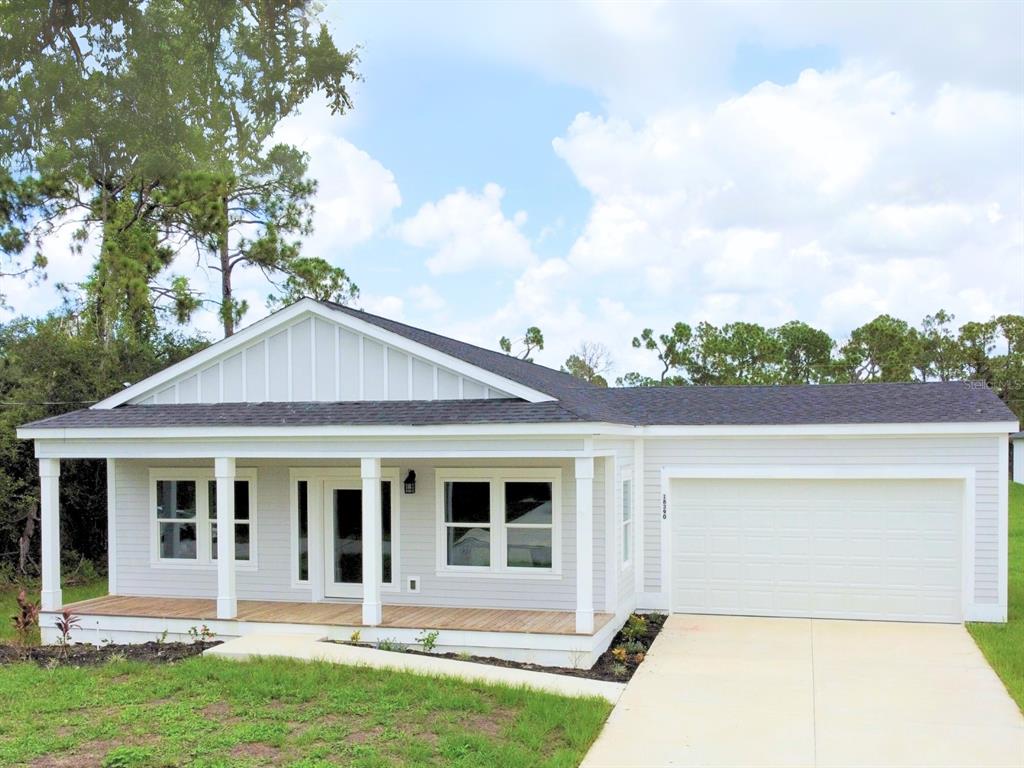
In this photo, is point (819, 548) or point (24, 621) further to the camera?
point (819, 548)

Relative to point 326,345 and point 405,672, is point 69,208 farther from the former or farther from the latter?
point 405,672

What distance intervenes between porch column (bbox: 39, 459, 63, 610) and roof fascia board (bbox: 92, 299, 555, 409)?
1337 mm

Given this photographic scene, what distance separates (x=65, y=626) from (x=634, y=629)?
7.10 m

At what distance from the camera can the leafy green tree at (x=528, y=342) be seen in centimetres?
3878

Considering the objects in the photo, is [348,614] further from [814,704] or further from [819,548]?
[819,548]

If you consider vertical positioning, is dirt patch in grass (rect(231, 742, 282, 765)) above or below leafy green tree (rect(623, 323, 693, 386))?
below

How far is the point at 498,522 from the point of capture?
12.6m

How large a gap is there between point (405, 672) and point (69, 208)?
700 inches

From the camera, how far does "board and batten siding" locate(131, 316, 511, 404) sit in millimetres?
12305

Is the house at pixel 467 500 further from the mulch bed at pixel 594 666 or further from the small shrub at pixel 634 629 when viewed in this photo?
the mulch bed at pixel 594 666

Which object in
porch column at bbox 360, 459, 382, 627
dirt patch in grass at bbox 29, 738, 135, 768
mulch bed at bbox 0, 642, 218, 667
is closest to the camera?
dirt patch in grass at bbox 29, 738, 135, 768

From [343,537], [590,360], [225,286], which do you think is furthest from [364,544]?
[590,360]

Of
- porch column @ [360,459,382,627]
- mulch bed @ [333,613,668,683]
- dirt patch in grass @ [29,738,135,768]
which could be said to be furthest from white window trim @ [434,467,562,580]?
dirt patch in grass @ [29,738,135,768]

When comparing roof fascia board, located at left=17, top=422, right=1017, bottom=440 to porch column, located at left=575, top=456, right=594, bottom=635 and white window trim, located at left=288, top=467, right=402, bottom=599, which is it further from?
white window trim, located at left=288, top=467, right=402, bottom=599
